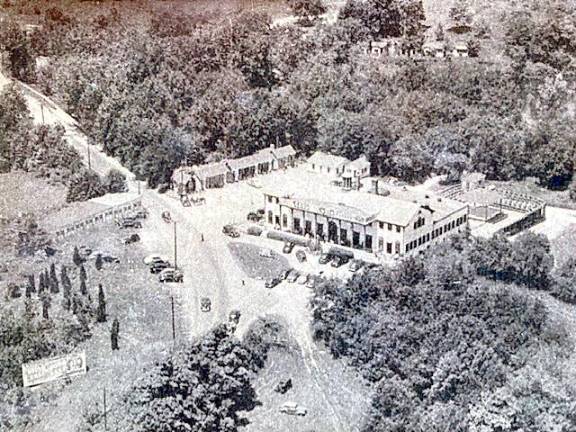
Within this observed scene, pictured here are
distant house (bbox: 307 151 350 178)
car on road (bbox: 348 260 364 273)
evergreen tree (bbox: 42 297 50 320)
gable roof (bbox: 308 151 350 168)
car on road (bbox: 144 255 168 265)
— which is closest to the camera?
evergreen tree (bbox: 42 297 50 320)

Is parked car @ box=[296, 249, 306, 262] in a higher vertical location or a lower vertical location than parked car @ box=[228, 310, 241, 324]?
higher

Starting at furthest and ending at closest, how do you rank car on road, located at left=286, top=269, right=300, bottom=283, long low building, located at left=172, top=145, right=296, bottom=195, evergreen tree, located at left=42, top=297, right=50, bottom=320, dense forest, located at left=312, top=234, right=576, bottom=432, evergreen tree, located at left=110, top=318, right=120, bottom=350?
long low building, located at left=172, top=145, right=296, bottom=195
car on road, located at left=286, top=269, right=300, bottom=283
evergreen tree, located at left=42, top=297, right=50, bottom=320
evergreen tree, located at left=110, top=318, right=120, bottom=350
dense forest, located at left=312, top=234, right=576, bottom=432

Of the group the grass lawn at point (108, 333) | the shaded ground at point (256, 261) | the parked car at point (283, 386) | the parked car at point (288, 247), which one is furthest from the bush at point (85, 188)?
the parked car at point (283, 386)

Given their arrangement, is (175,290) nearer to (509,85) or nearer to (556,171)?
(556,171)

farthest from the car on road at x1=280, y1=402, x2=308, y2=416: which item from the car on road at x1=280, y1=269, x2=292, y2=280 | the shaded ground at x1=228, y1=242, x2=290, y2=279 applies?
the shaded ground at x1=228, y1=242, x2=290, y2=279

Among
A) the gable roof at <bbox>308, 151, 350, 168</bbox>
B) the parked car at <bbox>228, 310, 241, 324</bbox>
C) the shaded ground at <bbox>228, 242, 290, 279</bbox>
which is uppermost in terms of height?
the gable roof at <bbox>308, 151, 350, 168</bbox>

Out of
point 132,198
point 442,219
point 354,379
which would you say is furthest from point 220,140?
point 354,379

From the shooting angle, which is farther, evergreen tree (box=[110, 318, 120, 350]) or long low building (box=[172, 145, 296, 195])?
long low building (box=[172, 145, 296, 195])

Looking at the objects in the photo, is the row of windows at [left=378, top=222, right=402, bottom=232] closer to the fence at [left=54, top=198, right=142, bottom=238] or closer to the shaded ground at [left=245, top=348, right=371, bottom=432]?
the shaded ground at [left=245, top=348, right=371, bottom=432]
